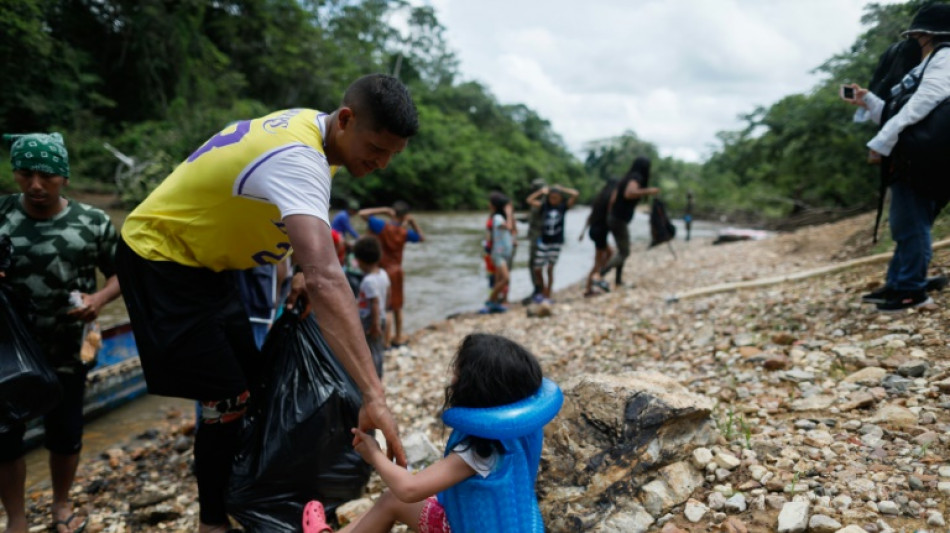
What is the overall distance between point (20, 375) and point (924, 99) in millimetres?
4635

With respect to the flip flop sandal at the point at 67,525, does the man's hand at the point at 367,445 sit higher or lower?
higher

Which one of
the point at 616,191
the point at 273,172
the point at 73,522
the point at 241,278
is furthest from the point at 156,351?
the point at 616,191

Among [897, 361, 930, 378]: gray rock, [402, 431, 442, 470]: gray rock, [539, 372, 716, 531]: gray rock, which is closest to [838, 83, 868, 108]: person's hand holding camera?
[897, 361, 930, 378]: gray rock

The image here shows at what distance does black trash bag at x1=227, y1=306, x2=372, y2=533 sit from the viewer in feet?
6.91

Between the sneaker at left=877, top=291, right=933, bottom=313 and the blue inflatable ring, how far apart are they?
9.64 feet

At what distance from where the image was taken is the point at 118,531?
255 cm

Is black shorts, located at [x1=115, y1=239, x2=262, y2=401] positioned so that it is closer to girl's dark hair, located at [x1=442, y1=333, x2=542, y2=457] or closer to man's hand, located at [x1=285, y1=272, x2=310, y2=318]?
man's hand, located at [x1=285, y1=272, x2=310, y2=318]

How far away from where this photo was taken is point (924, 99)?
2.96 m

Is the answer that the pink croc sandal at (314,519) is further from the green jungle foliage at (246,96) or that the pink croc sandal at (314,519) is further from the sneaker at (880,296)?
the green jungle foliage at (246,96)

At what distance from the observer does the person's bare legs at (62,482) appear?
2.54m

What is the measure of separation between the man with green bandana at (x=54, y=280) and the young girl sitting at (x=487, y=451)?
1.78m

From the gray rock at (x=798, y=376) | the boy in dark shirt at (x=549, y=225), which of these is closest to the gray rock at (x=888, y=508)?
the gray rock at (x=798, y=376)

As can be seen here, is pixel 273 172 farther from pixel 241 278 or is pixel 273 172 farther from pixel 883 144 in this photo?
pixel 883 144

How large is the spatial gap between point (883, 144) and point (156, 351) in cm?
396
